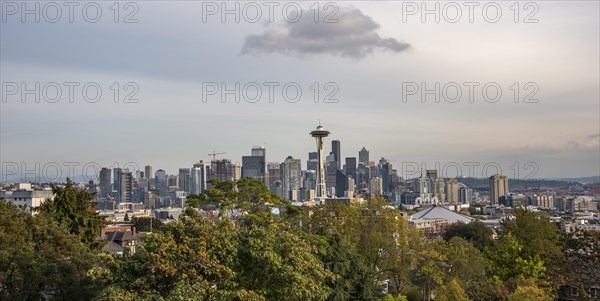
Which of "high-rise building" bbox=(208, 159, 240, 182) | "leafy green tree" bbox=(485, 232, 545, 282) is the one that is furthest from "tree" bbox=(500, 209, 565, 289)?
"high-rise building" bbox=(208, 159, 240, 182)

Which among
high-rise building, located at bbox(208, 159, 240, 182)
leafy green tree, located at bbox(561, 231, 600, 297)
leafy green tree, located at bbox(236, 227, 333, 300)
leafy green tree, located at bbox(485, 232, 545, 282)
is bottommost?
leafy green tree, located at bbox(485, 232, 545, 282)

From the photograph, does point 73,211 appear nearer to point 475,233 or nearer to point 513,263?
point 513,263

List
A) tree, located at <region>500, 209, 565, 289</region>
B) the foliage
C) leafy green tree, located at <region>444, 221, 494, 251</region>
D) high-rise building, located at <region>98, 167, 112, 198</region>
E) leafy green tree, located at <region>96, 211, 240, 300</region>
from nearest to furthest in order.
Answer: leafy green tree, located at <region>96, 211, 240, 300</region> → the foliage → tree, located at <region>500, 209, 565, 289</region> → leafy green tree, located at <region>444, 221, 494, 251</region> → high-rise building, located at <region>98, 167, 112, 198</region>

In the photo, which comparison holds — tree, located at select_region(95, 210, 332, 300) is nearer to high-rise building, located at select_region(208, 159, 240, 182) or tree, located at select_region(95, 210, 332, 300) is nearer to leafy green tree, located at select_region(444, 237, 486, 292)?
leafy green tree, located at select_region(444, 237, 486, 292)

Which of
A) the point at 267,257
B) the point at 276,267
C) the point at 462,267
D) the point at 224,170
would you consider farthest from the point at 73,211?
the point at 224,170

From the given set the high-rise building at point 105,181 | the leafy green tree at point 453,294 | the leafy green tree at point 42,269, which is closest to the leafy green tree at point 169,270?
the leafy green tree at point 42,269

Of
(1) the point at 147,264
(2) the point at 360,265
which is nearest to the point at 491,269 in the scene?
(2) the point at 360,265

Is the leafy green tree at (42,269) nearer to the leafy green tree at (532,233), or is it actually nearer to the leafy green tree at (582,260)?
the leafy green tree at (582,260)

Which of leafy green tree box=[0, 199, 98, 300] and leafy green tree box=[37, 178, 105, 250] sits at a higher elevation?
leafy green tree box=[37, 178, 105, 250]

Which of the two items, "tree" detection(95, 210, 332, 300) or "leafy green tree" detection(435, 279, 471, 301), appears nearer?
"tree" detection(95, 210, 332, 300)
